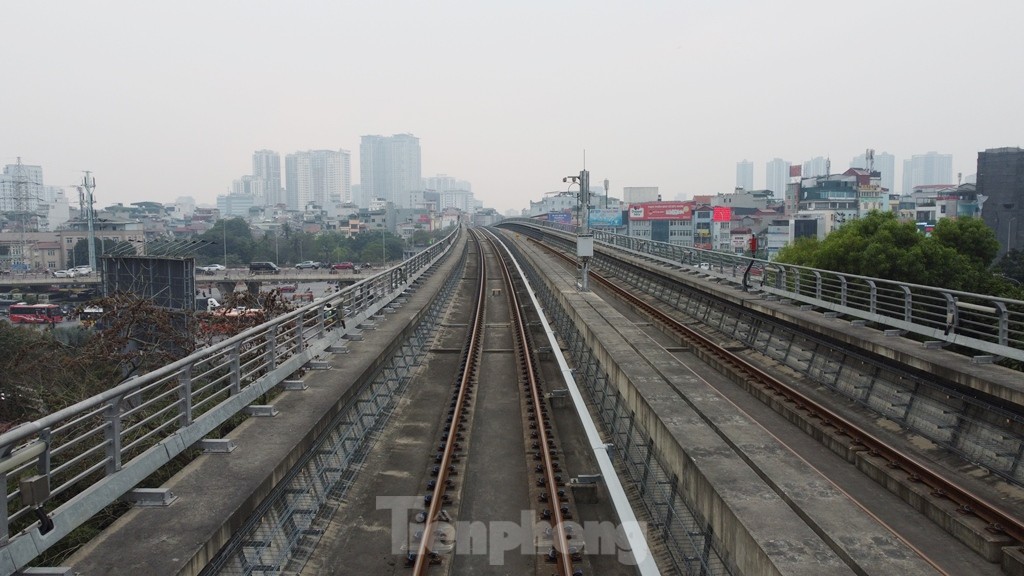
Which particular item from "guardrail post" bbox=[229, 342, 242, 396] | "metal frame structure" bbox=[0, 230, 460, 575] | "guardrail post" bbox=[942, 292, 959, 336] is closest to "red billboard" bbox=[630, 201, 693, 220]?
"guardrail post" bbox=[942, 292, 959, 336]

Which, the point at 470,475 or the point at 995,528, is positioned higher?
the point at 995,528

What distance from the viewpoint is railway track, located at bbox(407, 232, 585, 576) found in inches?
255

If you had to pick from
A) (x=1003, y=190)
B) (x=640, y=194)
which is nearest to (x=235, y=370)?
(x=1003, y=190)

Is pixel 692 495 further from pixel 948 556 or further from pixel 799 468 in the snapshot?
pixel 948 556

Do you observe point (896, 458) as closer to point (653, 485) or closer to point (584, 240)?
point (653, 485)

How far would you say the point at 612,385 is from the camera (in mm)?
10195

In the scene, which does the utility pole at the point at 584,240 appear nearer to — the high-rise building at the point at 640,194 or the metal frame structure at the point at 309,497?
the metal frame structure at the point at 309,497

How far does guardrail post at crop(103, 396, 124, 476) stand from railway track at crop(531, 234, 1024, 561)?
7.52m

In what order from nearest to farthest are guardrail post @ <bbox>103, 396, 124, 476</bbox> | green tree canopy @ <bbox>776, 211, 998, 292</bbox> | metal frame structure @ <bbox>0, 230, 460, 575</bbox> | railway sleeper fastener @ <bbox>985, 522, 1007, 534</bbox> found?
metal frame structure @ <bbox>0, 230, 460, 575</bbox>
guardrail post @ <bbox>103, 396, 124, 476</bbox>
railway sleeper fastener @ <bbox>985, 522, 1007, 534</bbox>
green tree canopy @ <bbox>776, 211, 998, 292</bbox>

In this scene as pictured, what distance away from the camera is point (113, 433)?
15.7ft

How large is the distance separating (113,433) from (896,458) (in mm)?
8107

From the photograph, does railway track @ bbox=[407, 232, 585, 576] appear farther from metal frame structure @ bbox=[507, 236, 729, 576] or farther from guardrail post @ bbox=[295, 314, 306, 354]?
guardrail post @ bbox=[295, 314, 306, 354]

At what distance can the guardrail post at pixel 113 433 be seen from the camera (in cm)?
477

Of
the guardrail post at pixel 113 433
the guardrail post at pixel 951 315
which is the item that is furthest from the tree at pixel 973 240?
the guardrail post at pixel 113 433
